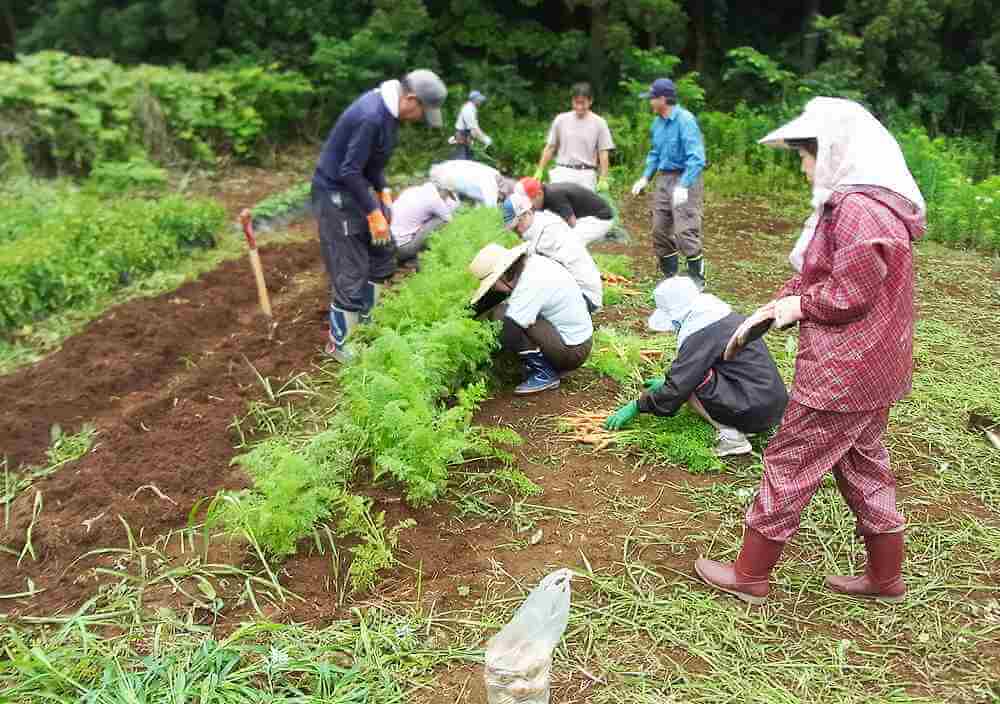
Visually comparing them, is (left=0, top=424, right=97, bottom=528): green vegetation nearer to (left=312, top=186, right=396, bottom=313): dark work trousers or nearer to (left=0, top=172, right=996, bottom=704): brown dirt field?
(left=0, top=172, right=996, bottom=704): brown dirt field

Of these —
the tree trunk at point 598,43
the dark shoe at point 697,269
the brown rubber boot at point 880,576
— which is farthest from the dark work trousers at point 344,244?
the tree trunk at point 598,43

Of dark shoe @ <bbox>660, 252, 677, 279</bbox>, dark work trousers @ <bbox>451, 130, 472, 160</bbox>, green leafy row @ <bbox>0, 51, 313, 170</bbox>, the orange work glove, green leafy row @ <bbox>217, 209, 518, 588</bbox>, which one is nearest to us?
green leafy row @ <bbox>217, 209, 518, 588</bbox>

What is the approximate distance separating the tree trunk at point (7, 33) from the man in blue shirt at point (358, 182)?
1860cm

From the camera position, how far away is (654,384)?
4512 mm

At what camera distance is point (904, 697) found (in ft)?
8.94

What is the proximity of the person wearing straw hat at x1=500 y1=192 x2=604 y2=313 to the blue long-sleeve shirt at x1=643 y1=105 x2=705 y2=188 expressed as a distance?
5.15ft

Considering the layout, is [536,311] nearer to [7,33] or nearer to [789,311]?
[789,311]

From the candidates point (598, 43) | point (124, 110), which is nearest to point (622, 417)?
point (124, 110)

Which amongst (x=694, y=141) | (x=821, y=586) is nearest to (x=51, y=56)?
(x=694, y=141)

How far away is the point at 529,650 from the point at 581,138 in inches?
253

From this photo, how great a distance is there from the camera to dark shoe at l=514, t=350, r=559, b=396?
496 centimetres

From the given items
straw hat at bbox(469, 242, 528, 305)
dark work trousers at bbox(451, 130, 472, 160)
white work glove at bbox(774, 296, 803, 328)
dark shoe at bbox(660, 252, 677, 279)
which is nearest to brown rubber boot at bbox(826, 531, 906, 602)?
white work glove at bbox(774, 296, 803, 328)

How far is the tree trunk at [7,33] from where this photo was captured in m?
Result: 20.1

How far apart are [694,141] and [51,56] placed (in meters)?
9.61
